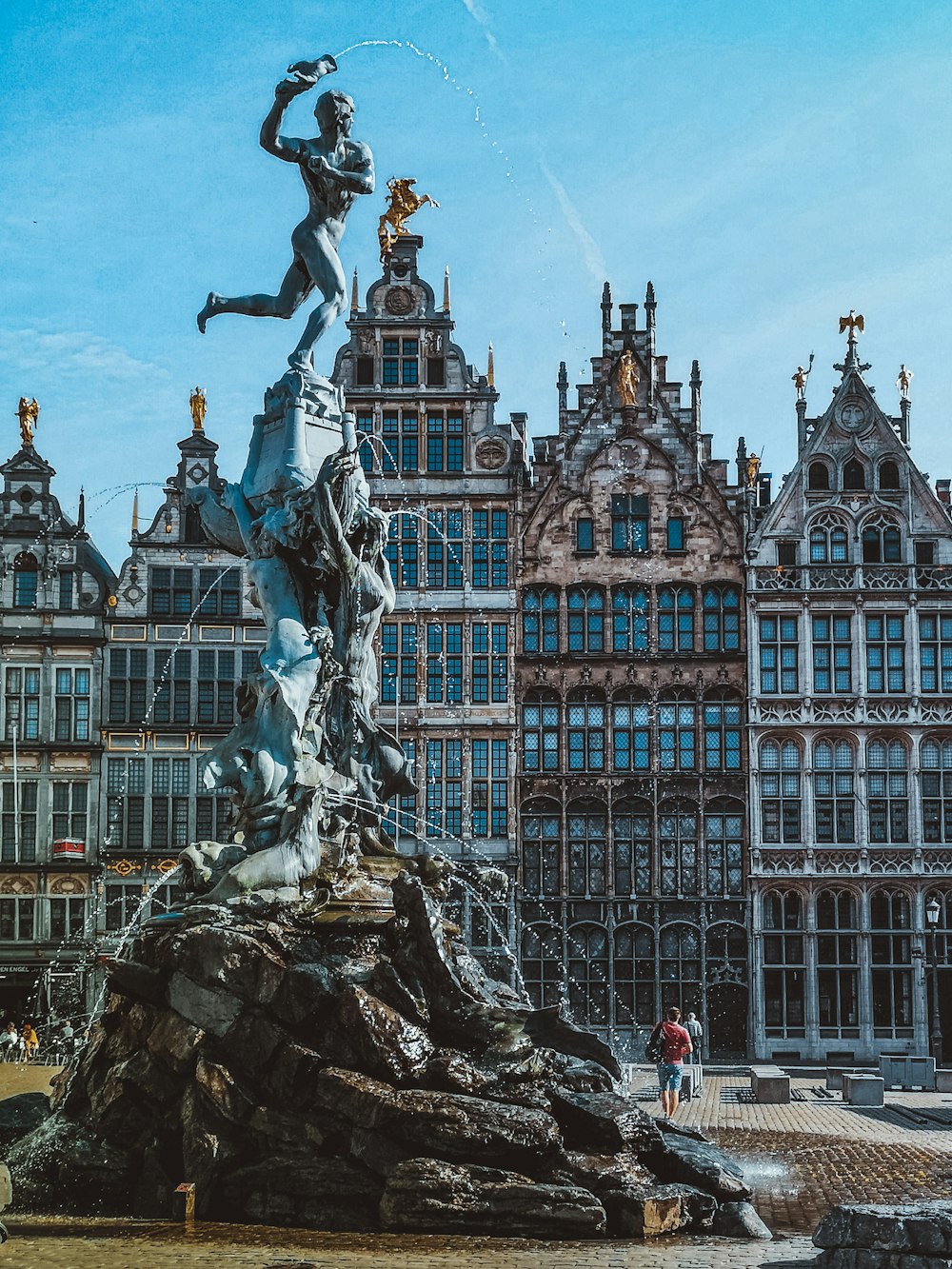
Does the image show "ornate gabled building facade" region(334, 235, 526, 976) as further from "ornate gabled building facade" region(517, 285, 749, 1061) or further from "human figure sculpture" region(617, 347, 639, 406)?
"human figure sculpture" region(617, 347, 639, 406)

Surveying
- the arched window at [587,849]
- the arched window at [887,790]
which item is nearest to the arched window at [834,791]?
the arched window at [887,790]

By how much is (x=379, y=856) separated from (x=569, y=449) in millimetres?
30867

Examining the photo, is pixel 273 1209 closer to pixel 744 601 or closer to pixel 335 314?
pixel 335 314

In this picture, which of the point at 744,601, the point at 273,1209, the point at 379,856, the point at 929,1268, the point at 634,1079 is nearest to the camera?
the point at 929,1268

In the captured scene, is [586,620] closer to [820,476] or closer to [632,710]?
[632,710]

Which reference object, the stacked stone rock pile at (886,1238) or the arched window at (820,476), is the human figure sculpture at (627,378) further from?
the stacked stone rock pile at (886,1238)

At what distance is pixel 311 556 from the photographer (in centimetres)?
2422

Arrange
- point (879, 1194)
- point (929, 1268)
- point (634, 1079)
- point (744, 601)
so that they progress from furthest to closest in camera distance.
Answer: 1. point (744, 601)
2. point (634, 1079)
3. point (879, 1194)
4. point (929, 1268)

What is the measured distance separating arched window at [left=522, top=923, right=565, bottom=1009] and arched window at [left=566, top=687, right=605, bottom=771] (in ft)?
14.6

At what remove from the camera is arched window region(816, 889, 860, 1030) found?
49500 mm

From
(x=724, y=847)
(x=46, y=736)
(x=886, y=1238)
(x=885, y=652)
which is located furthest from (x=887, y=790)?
(x=886, y=1238)

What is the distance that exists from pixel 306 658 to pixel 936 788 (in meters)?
31.0

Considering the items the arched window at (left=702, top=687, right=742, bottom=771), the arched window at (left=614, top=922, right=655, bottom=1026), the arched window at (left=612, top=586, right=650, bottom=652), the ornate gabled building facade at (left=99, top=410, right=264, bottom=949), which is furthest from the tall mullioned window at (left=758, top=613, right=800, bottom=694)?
the ornate gabled building facade at (left=99, top=410, right=264, bottom=949)

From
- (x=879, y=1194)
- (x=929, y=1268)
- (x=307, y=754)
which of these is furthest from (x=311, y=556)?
(x=929, y=1268)
